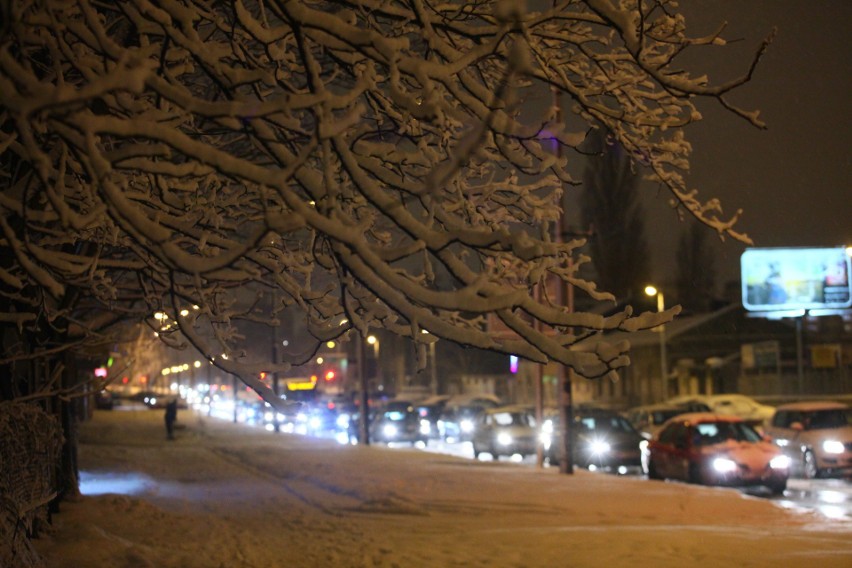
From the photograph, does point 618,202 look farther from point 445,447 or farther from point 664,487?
point 664,487

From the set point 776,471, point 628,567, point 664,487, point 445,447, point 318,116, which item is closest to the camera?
point 318,116

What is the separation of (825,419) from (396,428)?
20685 mm

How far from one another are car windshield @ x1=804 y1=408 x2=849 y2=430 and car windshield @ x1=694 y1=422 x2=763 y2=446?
9.44 ft

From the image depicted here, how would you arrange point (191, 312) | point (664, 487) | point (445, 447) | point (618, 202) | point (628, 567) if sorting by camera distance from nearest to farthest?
point (191, 312), point (628, 567), point (664, 487), point (445, 447), point (618, 202)

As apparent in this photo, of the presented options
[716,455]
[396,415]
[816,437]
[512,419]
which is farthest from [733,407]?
[716,455]

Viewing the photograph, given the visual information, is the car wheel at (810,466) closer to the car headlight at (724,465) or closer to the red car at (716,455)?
the red car at (716,455)

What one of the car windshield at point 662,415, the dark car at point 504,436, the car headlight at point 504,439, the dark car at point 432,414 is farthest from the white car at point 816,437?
the dark car at point 432,414

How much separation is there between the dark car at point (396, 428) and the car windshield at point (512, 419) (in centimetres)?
940

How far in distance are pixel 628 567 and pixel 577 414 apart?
19.7 meters

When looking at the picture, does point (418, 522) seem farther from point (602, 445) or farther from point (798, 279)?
point (798, 279)

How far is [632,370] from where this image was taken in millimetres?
66125

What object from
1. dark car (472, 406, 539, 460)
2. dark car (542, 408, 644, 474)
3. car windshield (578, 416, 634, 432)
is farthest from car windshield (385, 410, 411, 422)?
car windshield (578, 416, 634, 432)

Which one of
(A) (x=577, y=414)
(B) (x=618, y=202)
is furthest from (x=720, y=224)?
(B) (x=618, y=202)

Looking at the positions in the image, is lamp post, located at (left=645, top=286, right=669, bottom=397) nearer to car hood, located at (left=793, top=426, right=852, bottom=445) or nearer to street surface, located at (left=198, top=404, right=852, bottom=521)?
car hood, located at (left=793, top=426, right=852, bottom=445)
